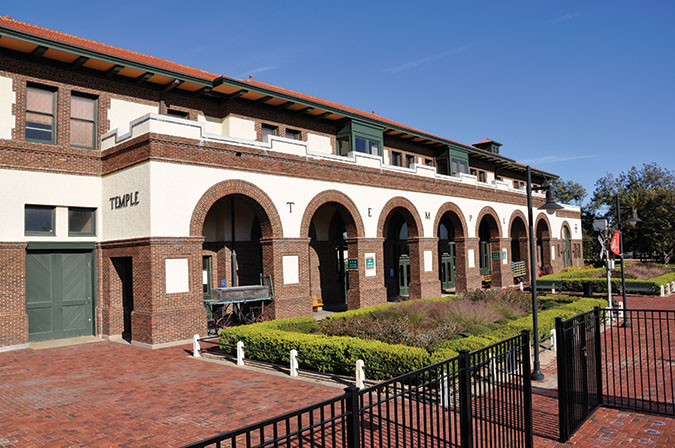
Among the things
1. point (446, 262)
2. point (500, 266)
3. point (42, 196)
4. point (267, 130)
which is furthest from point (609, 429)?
point (500, 266)

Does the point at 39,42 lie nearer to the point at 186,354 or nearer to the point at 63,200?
the point at 63,200

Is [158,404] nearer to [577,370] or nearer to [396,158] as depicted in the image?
[577,370]

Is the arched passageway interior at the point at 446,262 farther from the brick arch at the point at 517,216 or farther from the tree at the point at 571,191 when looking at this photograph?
the tree at the point at 571,191

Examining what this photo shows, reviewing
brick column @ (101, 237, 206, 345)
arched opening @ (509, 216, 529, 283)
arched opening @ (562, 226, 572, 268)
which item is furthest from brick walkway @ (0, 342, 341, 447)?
arched opening @ (562, 226, 572, 268)

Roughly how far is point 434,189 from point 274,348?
17270 millimetres

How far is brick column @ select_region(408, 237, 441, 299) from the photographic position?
997 inches

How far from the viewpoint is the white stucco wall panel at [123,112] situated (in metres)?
18.0

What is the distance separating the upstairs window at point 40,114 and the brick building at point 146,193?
0.04 m

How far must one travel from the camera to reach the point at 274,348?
1227 centimetres

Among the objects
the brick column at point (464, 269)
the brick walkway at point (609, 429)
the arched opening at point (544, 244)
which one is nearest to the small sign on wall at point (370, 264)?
the brick column at point (464, 269)

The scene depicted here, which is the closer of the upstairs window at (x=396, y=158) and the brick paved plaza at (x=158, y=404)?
the brick paved plaza at (x=158, y=404)

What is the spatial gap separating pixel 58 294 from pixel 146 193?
5.17m

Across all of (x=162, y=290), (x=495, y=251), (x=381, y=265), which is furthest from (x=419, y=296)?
(x=162, y=290)

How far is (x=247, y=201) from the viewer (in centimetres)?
1825
